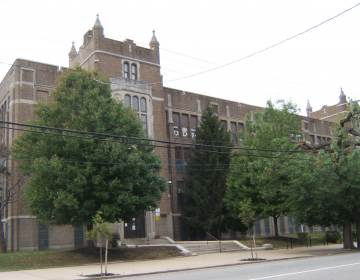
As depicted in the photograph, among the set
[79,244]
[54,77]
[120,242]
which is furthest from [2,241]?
[54,77]

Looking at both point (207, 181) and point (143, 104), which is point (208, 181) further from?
point (143, 104)

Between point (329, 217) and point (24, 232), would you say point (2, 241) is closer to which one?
point (24, 232)

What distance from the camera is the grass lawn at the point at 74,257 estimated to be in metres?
19.8

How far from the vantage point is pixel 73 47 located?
133ft

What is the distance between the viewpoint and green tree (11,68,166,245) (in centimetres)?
2031

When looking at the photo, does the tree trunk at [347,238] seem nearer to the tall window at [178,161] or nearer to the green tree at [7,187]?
the tall window at [178,161]

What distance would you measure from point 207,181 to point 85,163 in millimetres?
16092

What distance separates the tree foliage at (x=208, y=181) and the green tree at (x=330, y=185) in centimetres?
1046

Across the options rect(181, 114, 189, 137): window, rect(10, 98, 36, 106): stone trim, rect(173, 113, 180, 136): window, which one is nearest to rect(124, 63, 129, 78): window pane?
rect(173, 113, 180, 136): window

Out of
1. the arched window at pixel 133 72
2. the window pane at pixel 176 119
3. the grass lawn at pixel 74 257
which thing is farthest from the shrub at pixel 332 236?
the arched window at pixel 133 72

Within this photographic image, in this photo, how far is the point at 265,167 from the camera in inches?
1077

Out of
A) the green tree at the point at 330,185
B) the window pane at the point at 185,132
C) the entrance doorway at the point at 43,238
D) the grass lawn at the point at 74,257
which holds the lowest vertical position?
the grass lawn at the point at 74,257

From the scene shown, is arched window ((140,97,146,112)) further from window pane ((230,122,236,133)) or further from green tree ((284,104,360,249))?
green tree ((284,104,360,249))

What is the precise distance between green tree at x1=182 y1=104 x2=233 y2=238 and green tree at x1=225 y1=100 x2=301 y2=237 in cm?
157
